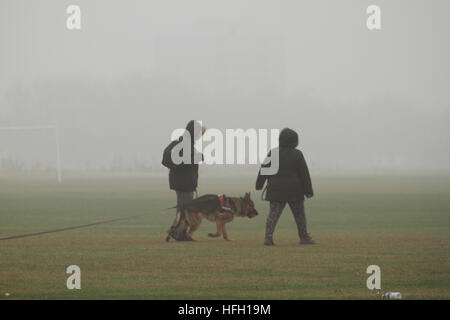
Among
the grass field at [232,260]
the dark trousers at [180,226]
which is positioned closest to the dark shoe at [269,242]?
the grass field at [232,260]

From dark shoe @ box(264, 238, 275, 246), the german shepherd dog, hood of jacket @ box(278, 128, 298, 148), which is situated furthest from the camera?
the german shepherd dog

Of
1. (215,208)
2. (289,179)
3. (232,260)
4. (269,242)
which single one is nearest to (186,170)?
(215,208)

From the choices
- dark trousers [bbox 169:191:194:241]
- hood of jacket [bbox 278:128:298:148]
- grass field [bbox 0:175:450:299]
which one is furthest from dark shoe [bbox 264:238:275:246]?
hood of jacket [bbox 278:128:298:148]

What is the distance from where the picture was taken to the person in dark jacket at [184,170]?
17.6m

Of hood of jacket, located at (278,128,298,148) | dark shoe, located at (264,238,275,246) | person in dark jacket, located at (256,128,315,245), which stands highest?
hood of jacket, located at (278,128,298,148)

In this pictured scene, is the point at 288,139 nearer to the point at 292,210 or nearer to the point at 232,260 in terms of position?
the point at 292,210

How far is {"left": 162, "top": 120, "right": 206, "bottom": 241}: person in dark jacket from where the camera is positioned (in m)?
17.6

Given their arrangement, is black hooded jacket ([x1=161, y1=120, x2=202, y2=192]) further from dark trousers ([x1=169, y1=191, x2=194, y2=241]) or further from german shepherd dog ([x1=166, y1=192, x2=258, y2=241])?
german shepherd dog ([x1=166, y1=192, x2=258, y2=241])

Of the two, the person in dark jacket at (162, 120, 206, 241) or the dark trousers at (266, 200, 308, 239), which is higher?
the person in dark jacket at (162, 120, 206, 241)

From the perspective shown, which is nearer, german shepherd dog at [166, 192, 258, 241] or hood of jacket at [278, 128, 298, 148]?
hood of jacket at [278, 128, 298, 148]

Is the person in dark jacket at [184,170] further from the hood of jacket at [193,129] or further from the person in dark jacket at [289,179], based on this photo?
the person in dark jacket at [289,179]

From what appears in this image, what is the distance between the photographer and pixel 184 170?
1777 cm

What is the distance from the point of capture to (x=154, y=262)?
1458cm

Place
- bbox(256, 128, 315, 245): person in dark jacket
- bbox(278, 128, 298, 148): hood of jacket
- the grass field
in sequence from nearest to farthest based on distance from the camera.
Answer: the grass field
bbox(256, 128, 315, 245): person in dark jacket
bbox(278, 128, 298, 148): hood of jacket
